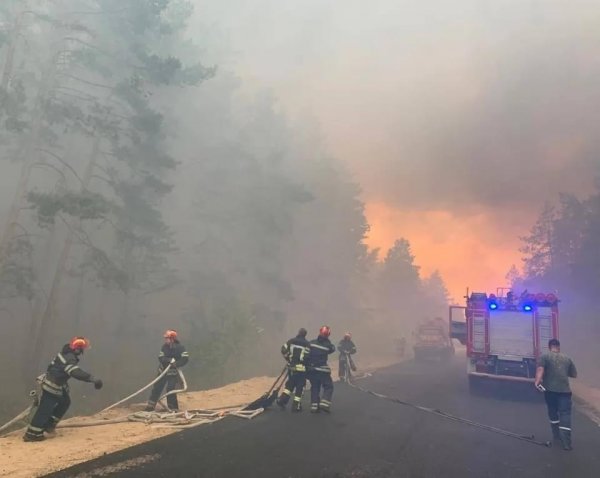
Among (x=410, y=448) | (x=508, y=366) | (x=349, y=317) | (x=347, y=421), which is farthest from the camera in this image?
(x=349, y=317)

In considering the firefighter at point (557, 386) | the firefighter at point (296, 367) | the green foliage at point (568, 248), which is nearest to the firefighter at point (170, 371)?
the firefighter at point (296, 367)

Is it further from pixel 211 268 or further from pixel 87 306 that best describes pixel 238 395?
pixel 87 306

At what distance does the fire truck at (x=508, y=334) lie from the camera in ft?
43.3

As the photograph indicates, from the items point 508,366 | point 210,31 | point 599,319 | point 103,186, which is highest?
point 210,31

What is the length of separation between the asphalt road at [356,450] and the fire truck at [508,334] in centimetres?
309

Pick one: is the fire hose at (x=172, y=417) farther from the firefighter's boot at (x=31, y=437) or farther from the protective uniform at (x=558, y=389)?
the protective uniform at (x=558, y=389)

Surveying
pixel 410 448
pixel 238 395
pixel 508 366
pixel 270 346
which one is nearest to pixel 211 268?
pixel 270 346

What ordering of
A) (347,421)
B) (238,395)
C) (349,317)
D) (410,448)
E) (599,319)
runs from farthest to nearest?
1. (349,317)
2. (599,319)
3. (238,395)
4. (347,421)
5. (410,448)

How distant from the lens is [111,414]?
350 inches

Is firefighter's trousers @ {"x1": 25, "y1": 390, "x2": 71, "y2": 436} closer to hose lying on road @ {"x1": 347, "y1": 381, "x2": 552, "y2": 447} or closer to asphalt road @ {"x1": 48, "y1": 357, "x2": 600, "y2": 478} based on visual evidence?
asphalt road @ {"x1": 48, "y1": 357, "x2": 600, "y2": 478}

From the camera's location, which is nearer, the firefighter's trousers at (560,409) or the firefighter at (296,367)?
the firefighter's trousers at (560,409)

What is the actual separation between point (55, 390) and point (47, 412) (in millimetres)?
305

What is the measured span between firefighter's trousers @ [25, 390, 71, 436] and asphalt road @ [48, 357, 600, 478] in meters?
1.46

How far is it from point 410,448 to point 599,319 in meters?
33.9
